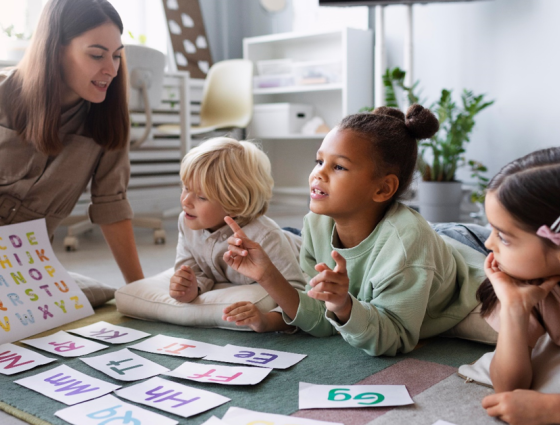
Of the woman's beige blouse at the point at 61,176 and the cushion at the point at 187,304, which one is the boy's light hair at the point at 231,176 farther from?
the woman's beige blouse at the point at 61,176

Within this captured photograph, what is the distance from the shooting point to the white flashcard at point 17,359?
1.22 meters

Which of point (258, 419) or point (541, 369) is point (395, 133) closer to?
point (541, 369)

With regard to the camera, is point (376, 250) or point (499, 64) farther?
point (499, 64)

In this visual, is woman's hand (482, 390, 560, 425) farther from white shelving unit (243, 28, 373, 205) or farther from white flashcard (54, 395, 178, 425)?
white shelving unit (243, 28, 373, 205)

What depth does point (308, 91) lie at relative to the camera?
14.8 ft

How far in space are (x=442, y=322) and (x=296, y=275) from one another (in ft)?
1.21

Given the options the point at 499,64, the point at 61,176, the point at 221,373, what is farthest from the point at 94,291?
the point at 499,64

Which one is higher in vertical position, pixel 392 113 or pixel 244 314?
pixel 392 113

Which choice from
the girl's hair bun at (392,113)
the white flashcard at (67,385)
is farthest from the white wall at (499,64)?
the white flashcard at (67,385)

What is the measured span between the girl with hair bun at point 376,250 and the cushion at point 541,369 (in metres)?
0.15

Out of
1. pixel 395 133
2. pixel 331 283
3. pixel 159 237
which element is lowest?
pixel 159 237

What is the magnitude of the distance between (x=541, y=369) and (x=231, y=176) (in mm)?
851

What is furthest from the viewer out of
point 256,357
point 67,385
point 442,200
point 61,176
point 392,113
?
point 442,200

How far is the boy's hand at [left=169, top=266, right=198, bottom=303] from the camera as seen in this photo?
1.52m
